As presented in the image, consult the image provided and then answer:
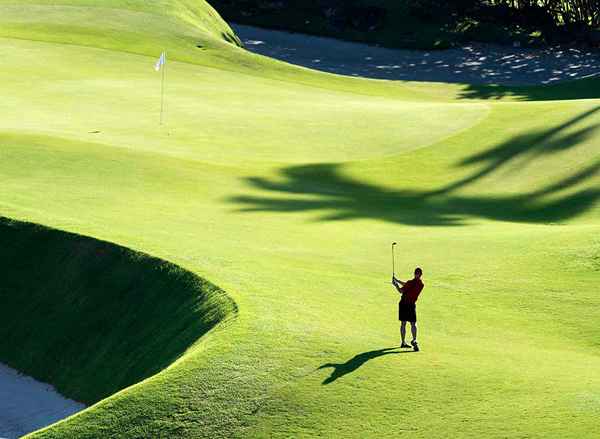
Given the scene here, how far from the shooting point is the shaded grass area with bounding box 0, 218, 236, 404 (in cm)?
1914

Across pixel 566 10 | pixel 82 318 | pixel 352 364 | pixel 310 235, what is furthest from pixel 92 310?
pixel 566 10

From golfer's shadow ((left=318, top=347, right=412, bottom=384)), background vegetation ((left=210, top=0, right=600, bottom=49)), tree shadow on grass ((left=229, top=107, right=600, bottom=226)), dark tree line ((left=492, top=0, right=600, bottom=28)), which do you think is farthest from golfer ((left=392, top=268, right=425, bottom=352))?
dark tree line ((left=492, top=0, right=600, bottom=28))

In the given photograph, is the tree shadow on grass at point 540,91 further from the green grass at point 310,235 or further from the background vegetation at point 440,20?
the background vegetation at point 440,20

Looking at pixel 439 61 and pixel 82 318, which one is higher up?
pixel 439 61

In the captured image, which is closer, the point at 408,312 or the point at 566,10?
the point at 408,312

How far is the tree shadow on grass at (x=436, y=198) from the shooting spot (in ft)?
102

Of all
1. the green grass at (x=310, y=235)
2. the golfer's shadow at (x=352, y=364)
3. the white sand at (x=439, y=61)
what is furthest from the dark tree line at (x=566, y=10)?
the golfer's shadow at (x=352, y=364)

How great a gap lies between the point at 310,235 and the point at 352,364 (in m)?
10.5

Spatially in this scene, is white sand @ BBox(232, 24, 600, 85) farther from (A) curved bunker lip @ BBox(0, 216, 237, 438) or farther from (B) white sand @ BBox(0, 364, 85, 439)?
(B) white sand @ BBox(0, 364, 85, 439)

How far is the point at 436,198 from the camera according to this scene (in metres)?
34.3

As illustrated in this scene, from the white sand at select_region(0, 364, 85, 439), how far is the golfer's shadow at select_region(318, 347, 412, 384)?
5.08m

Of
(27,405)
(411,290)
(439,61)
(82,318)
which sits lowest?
(27,405)

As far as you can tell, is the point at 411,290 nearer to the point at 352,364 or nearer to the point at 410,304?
the point at 410,304

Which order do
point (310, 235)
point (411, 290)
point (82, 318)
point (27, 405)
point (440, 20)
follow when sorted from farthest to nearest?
point (440, 20) → point (310, 235) → point (82, 318) → point (27, 405) → point (411, 290)
